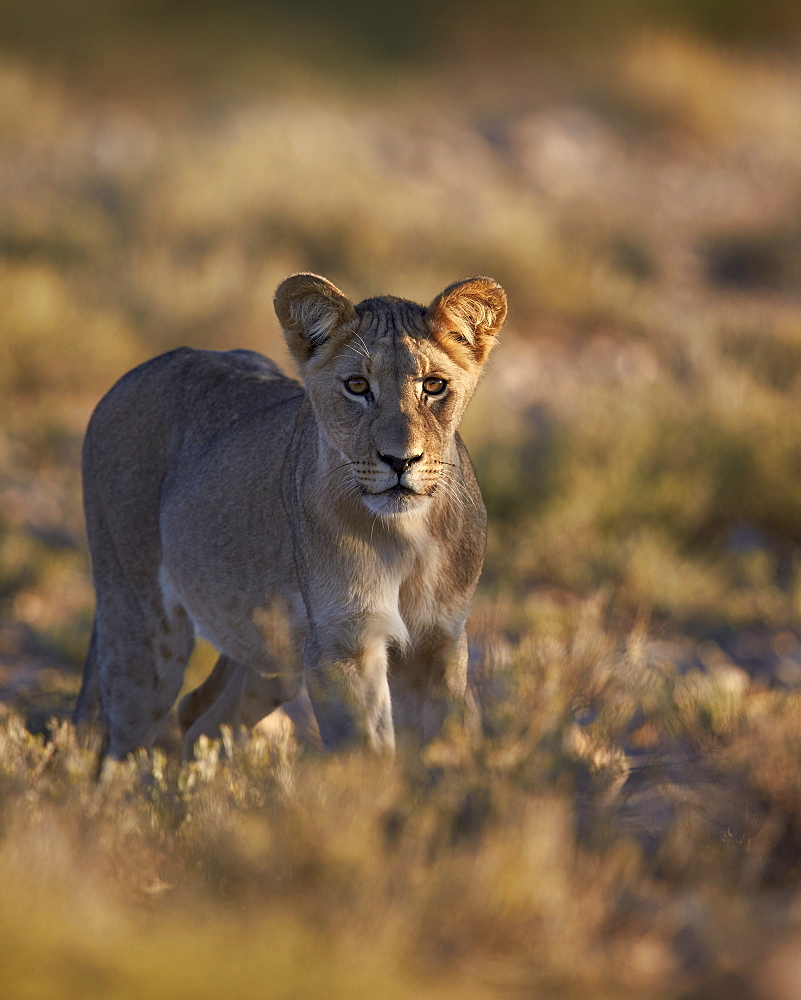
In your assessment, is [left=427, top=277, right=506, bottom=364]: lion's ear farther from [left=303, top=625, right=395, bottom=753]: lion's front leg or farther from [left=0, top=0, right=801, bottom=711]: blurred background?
[left=0, top=0, right=801, bottom=711]: blurred background

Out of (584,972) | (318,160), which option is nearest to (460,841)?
(584,972)

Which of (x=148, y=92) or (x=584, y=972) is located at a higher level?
(x=148, y=92)

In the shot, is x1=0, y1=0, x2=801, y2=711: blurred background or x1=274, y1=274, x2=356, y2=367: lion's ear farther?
x1=0, y1=0, x2=801, y2=711: blurred background

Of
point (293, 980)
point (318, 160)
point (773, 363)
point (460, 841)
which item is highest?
point (318, 160)

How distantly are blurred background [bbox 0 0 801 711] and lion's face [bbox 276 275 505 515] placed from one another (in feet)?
8.45

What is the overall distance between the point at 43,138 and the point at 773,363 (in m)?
11.4

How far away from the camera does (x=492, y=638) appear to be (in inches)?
179

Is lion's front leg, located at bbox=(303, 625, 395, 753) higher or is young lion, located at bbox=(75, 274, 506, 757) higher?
young lion, located at bbox=(75, 274, 506, 757)

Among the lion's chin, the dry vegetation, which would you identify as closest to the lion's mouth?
the lion's chin

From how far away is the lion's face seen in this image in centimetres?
321

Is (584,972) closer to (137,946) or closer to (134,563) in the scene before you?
(137,946)

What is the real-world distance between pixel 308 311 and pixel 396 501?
71 centimetres

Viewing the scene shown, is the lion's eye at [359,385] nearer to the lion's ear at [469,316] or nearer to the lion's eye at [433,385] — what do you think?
the lion's eye at [433,385]

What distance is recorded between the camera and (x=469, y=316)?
11.6 ft
